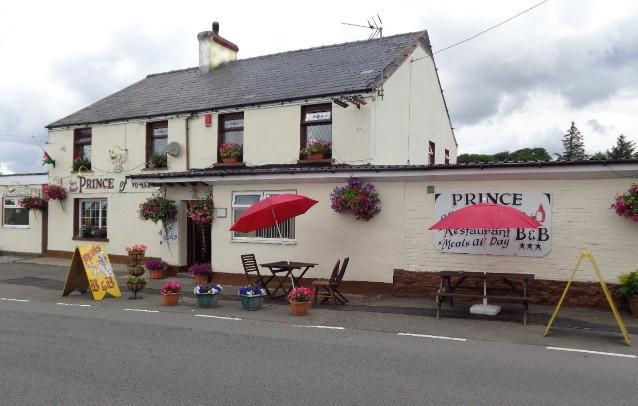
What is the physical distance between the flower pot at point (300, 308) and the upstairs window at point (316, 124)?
632cm

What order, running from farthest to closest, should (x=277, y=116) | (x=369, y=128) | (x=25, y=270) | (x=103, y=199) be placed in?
(x=103, y=199) < (x=25, y=270) < (x=277, y=116) < (x=369, y=128)

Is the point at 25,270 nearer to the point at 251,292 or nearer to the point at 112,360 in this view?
the point at 251,292

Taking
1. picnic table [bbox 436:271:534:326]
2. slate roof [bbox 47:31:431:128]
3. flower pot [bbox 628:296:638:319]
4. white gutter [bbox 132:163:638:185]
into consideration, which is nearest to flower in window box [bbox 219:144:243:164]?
slate roof [bbox 47:31:431:128]

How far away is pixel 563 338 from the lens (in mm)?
7852

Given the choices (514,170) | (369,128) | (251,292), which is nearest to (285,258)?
(251,292)

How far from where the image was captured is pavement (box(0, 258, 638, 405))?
17.3ft

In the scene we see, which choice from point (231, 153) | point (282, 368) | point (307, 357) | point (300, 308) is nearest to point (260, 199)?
point (231, 153)

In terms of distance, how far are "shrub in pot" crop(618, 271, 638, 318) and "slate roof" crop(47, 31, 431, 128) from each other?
25.7ft

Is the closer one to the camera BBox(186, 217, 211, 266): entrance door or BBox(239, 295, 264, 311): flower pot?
BBox(239, 295, 264, 311): flower pot

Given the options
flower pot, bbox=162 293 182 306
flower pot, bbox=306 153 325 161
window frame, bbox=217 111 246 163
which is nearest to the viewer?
flower pot, bbox=162 293 182 306

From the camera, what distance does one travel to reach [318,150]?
14844 mm

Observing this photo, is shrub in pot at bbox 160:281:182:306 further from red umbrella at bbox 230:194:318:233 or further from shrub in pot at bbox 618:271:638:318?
shrub in pot at bbox 618:271:638:318

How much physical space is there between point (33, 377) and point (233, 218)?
8359mm

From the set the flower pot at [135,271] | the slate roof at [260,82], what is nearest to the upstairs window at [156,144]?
the slate roof at [260,82]
